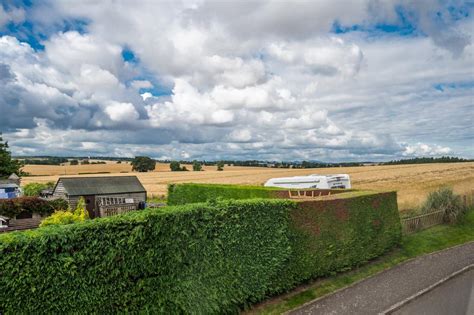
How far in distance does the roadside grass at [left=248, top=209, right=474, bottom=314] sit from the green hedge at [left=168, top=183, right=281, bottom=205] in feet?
26.0

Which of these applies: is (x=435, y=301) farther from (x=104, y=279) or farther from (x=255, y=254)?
(x=104, y=279)

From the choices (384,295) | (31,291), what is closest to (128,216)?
(31,291)

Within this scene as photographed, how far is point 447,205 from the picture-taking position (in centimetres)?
2306

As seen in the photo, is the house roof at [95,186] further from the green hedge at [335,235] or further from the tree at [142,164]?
the tree at [142,164]

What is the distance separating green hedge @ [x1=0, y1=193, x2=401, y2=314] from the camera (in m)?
7.34

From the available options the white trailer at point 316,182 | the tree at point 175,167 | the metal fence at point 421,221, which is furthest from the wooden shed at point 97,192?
the tree at point 175,167

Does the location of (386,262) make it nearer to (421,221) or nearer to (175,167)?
(421,221)

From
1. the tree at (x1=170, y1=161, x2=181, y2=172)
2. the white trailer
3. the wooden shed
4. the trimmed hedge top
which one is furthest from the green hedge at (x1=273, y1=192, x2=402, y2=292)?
the tree at (x1=170, y1=161, x2=181, y2=172)

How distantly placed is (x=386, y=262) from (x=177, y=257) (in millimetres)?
10875

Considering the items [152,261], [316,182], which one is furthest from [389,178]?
[152,261]

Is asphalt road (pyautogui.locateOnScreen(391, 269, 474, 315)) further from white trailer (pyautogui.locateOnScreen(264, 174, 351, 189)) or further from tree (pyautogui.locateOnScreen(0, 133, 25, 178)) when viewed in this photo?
tree (pyautogui.locateOnScreen(0, 133, 25, 178))

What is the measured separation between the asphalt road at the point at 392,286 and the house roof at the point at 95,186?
24298 mm

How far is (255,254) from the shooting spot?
11.4 metres

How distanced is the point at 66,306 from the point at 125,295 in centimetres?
125
